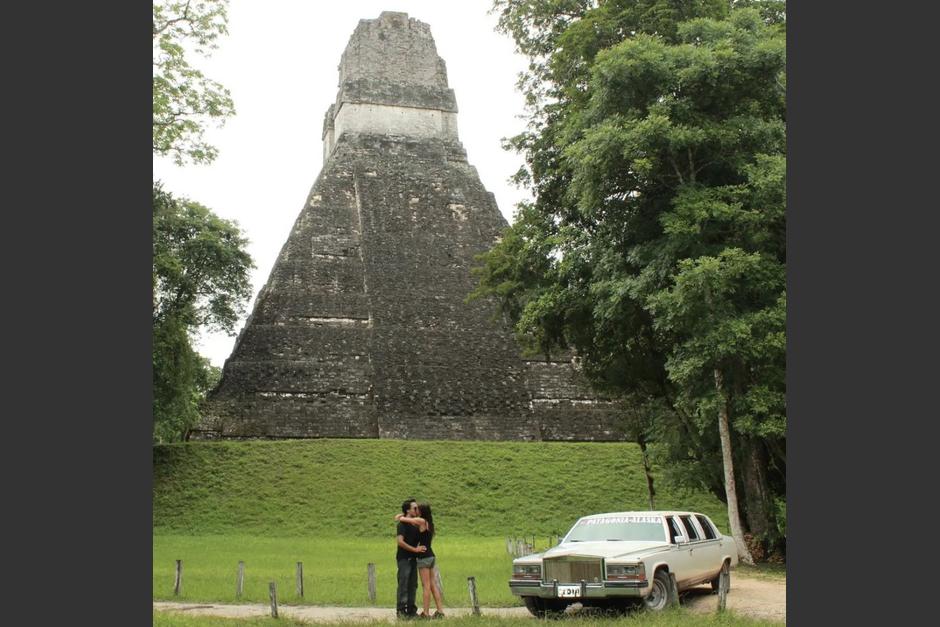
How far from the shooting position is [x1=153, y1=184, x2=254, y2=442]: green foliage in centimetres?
2250

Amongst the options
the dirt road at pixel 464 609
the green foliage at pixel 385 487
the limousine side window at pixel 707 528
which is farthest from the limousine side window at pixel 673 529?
the green foliage at pixel 385 487

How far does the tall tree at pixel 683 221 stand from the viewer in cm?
1237

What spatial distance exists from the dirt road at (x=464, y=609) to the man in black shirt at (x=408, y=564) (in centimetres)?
19

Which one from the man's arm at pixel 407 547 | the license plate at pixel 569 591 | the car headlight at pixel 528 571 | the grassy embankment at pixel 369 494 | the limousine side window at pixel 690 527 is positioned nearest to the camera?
the license plate at pixel 569 591

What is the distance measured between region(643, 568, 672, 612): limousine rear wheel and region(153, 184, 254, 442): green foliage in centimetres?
1456

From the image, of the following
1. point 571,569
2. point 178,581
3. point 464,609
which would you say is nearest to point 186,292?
point 178,581

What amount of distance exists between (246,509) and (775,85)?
14784mm

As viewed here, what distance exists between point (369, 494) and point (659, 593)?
1437 centimetres

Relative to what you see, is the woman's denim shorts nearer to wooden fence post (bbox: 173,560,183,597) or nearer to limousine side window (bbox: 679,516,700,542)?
limousine side window (bbox: 679,516,700,542)

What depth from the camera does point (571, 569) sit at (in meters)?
8.80

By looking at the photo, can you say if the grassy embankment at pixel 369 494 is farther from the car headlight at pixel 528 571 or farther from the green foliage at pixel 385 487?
the car headlight at pixel 528 571

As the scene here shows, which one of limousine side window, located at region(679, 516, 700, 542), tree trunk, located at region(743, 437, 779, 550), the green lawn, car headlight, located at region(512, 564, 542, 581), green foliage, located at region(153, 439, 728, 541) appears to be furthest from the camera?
green foliage, located at region(153, 439, 728, 541)

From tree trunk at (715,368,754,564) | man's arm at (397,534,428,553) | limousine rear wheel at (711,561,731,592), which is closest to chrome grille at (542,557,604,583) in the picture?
man's arm at (397,534,428,553)

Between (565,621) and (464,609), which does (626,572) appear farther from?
(464,609)
